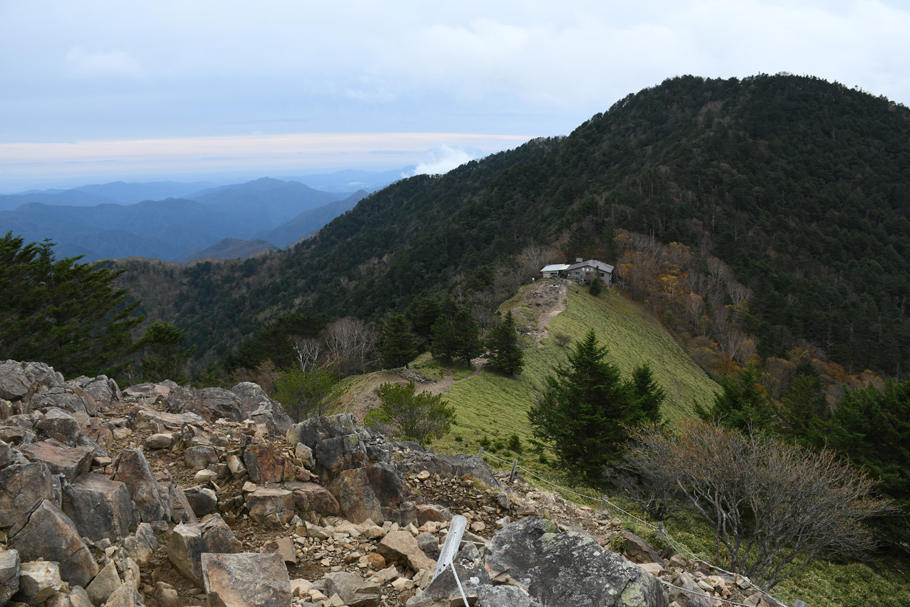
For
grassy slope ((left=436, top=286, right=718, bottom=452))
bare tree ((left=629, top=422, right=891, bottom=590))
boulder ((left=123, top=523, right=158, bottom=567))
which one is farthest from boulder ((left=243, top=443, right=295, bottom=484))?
grassy slope ((left=436, top=286, right=718, bottom=452))

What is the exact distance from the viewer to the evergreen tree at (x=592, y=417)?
708 inches

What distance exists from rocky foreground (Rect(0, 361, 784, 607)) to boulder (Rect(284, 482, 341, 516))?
0.08 feet

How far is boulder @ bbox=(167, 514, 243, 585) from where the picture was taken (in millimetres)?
5941

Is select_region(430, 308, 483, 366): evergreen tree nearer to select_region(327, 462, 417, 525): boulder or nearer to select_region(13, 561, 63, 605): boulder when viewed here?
select_region(327, 462, 417, 525): boulder

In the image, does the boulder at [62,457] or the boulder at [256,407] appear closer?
the boulder at [62,457]

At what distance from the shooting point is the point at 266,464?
8.64 m

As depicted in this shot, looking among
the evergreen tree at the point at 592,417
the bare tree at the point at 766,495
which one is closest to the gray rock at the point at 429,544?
the bare tree at the point at 766,495

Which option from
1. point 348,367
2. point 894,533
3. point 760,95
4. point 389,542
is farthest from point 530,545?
point 760,95

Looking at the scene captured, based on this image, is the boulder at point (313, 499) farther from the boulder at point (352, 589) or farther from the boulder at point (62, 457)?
the boulder at point (62, 457)

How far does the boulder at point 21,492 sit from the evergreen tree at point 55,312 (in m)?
27.0

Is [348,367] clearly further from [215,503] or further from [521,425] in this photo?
[215,503]

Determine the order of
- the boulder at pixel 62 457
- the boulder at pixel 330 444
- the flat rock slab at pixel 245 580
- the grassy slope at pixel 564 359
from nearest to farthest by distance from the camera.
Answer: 1. the flat rock slab at pixel 245 580
2. the boulder at pixel 62 457
3. the boulder at pixel 330 444
4. the grassy slope at pixel 564 359

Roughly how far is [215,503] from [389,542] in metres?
2.91

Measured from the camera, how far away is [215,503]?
7.70 m
